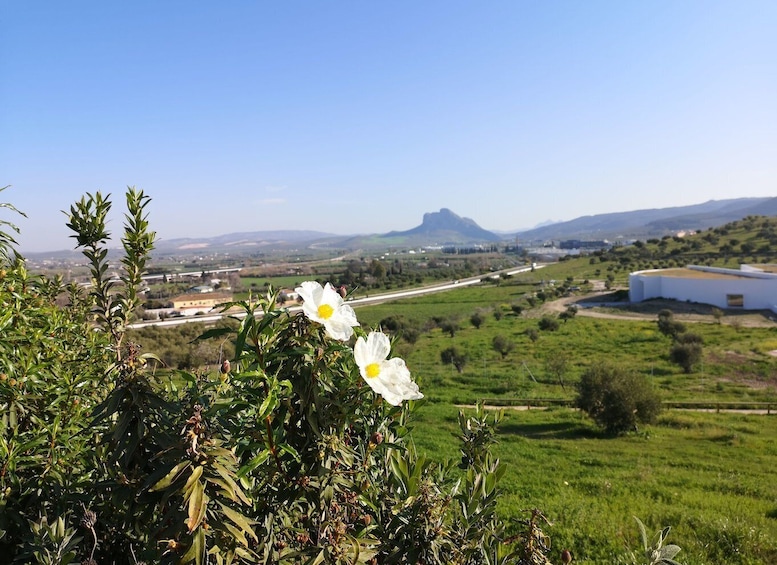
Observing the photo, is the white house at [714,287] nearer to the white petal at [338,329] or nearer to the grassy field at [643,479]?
the grassy field at [643,479]

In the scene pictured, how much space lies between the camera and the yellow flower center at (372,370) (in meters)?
1.40

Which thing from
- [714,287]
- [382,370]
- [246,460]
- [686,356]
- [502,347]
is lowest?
[502,347]

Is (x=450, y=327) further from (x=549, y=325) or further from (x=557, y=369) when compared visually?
(x=557, y=369)

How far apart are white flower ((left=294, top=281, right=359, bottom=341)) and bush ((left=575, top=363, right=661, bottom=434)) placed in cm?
1816

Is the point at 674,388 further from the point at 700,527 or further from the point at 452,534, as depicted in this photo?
the point at 452,534

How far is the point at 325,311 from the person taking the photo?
1354 mm

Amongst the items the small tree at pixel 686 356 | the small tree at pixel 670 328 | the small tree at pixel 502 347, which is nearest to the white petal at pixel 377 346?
the small tree at pixel 686 356

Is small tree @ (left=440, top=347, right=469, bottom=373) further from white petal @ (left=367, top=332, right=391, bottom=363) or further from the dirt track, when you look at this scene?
white petal @ (left=367, top=332, right=391, bottom=363)

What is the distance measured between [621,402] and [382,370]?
18.1 meters

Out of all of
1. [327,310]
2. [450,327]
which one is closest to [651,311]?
[450,327]

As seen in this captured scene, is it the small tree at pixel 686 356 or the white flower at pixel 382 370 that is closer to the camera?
the white flower at pixel 382 370

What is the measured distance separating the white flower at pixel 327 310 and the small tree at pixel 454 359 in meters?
27.7

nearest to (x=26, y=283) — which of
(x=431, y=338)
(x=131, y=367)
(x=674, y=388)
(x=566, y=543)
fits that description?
(x=131, y=367)

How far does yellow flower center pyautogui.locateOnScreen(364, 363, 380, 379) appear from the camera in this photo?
4.59 ft
